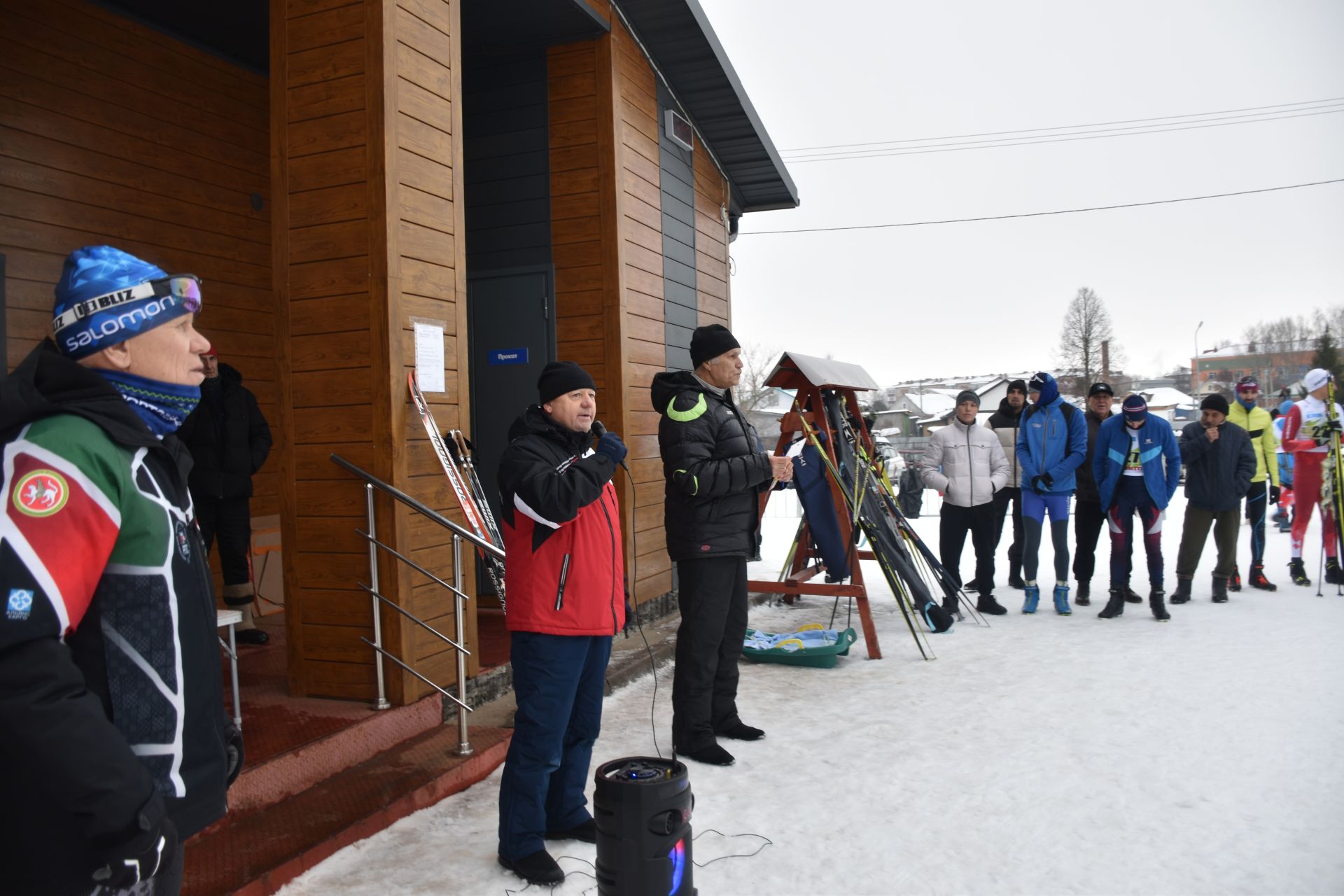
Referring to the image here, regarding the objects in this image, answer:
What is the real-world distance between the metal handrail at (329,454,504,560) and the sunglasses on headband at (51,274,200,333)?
5.66ft

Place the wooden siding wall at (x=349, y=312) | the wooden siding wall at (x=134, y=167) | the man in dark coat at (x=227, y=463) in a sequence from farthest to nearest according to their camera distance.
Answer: the man in dark coat at (x=227, y=463) < the wooden siding wall at (x=134, y=167) < the wooden siding wall at (x=349, y=312)

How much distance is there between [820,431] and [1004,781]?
2.62 metres

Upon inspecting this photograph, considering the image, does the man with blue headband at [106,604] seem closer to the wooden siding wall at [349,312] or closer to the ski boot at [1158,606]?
the wooden siding wall at [349,312]

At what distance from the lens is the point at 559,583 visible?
2.61 metres

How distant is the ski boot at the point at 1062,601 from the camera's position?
6.30m

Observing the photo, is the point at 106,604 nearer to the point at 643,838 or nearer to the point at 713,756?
the point at 643,838

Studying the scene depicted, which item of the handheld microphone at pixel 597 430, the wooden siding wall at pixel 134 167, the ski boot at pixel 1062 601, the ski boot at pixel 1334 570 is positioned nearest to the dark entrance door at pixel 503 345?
the wooden siding wall at pixel 134 167

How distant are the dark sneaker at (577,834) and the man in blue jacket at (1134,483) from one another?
15.2 feet

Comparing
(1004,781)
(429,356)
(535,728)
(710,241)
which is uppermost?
(710,241)

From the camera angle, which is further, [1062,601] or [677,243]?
[677,243]

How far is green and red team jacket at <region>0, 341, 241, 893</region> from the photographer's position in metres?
1.11

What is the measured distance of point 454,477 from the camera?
3.77m

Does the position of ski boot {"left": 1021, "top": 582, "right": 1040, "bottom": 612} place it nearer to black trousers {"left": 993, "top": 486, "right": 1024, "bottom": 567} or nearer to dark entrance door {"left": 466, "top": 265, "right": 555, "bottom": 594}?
black trousers {"left": 993, "top": 486, "right": 1024, "bottom": 567}

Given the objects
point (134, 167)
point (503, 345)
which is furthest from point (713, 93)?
point (134, 167)
